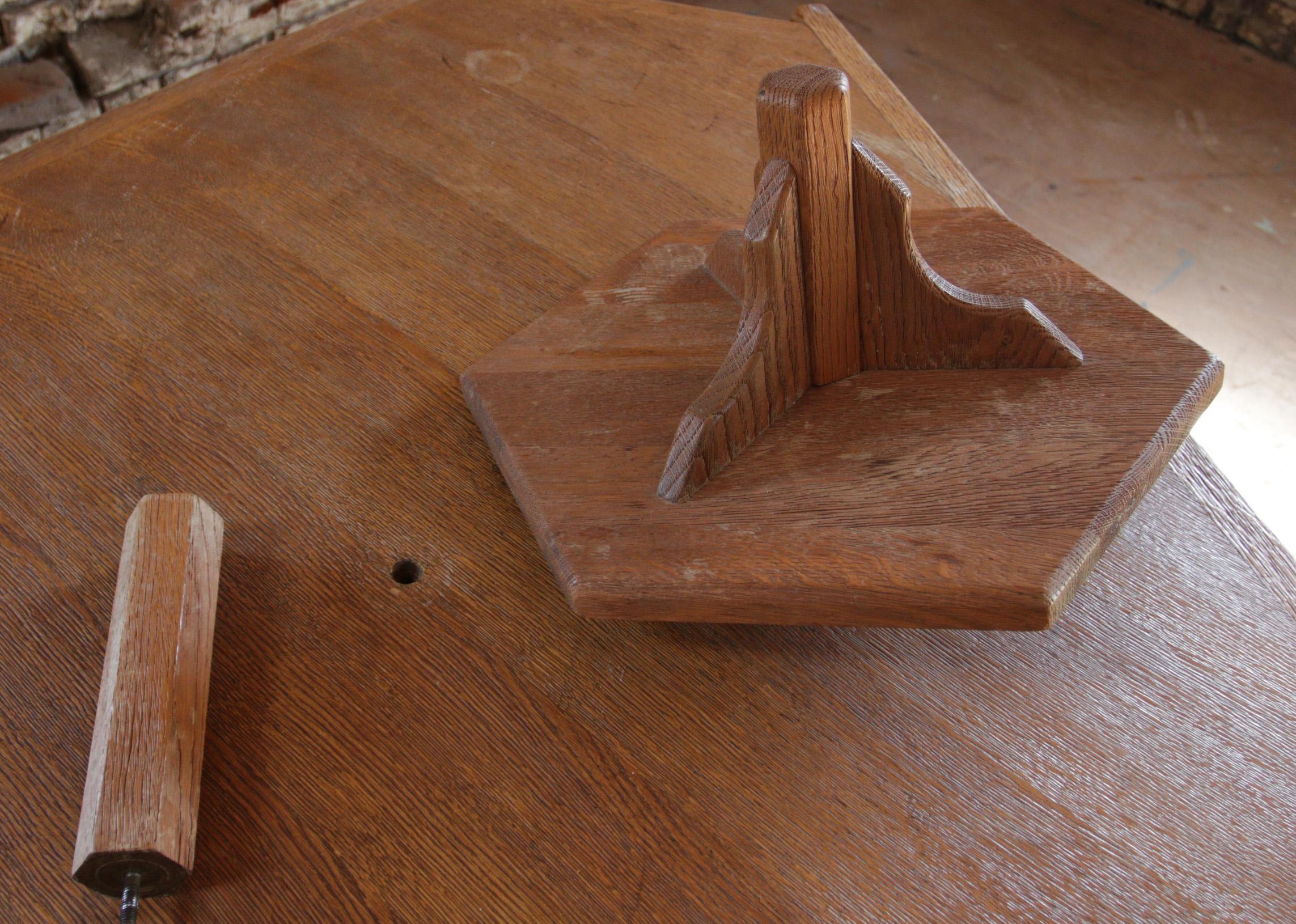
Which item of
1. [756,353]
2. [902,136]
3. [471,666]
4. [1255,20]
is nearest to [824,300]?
Result: [756,353]

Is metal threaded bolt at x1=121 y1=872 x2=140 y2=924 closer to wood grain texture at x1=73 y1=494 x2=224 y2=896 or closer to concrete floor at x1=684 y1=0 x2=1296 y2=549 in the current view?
wood grain texture at x1=73 y1=494 x2=224 y2=896

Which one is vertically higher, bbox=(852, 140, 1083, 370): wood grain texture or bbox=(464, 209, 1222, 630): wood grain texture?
bbox=(852, 140, 1083, 370): wood grain texture

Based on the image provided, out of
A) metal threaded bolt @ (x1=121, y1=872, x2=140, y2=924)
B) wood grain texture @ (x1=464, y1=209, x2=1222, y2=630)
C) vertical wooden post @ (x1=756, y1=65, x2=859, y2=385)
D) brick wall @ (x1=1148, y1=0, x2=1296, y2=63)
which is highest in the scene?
vertical wooden post @ (x1=756, y1=65, x2=859, y2=385)

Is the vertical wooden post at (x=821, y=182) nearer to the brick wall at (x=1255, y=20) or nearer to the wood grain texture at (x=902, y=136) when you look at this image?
the wood grain texture at (x=902, y=136)

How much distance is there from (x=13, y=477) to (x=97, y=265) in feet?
0.77

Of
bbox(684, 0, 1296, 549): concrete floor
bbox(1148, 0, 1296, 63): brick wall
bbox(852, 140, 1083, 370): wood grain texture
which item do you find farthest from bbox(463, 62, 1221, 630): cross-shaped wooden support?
bbox(1148, 0, 1296, 63): brick wall

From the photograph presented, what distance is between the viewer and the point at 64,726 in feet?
2.07

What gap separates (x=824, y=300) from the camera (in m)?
0.69

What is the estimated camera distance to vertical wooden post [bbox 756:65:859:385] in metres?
0.64


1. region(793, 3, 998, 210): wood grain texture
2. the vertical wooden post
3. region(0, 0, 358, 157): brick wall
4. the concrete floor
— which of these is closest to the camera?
the vertical wooden post

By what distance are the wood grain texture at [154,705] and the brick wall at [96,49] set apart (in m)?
1.12

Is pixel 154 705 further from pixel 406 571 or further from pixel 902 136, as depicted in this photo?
pixel 902 136

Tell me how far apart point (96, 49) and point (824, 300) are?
59.8 inches

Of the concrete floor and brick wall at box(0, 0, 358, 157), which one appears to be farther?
the concrete floor
